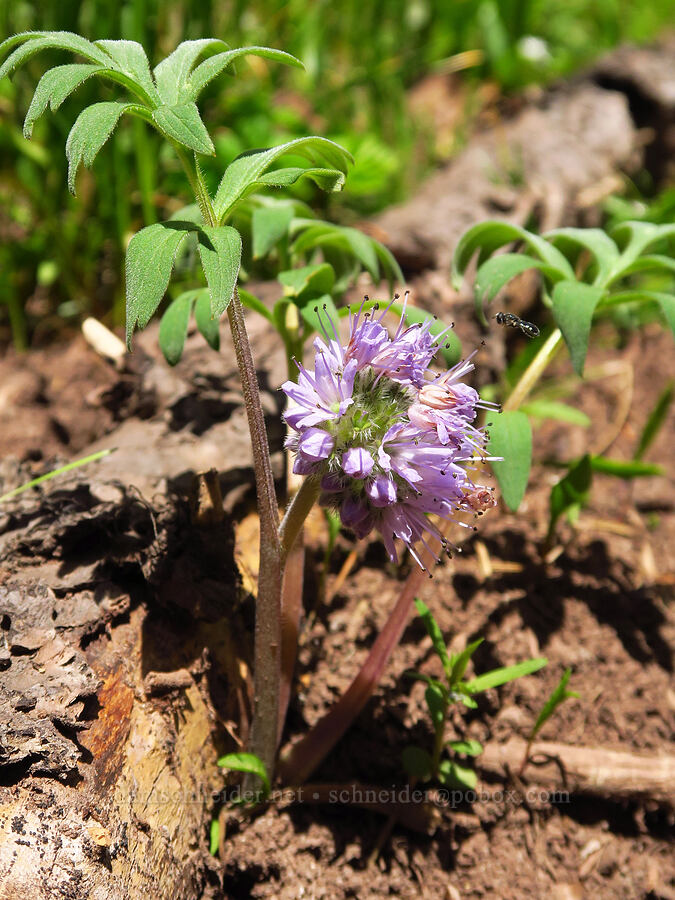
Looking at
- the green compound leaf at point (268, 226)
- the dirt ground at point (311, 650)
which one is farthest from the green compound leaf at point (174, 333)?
the dirt ground at point (311, 650)

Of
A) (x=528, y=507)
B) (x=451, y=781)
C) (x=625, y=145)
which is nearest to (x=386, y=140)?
(x=625, y=145)

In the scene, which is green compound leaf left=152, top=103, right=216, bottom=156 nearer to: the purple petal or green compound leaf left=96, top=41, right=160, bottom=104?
green compound leaf left=96, top=41, right=160, bottom=104

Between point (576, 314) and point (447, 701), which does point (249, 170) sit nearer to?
point (576, 314)

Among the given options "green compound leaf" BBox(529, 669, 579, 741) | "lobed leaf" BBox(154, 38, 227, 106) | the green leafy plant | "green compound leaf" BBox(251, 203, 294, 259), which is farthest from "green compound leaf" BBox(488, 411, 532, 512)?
"lobed leaf" BBox(154, 38, 227, 106)

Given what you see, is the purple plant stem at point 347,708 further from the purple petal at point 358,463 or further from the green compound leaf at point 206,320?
the green compound leaf at point 206,320

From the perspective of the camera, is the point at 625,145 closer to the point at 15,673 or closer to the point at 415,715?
the point at 415,715

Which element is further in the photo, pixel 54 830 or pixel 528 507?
pixel 528 507

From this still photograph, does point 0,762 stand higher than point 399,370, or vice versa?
point 399,370
